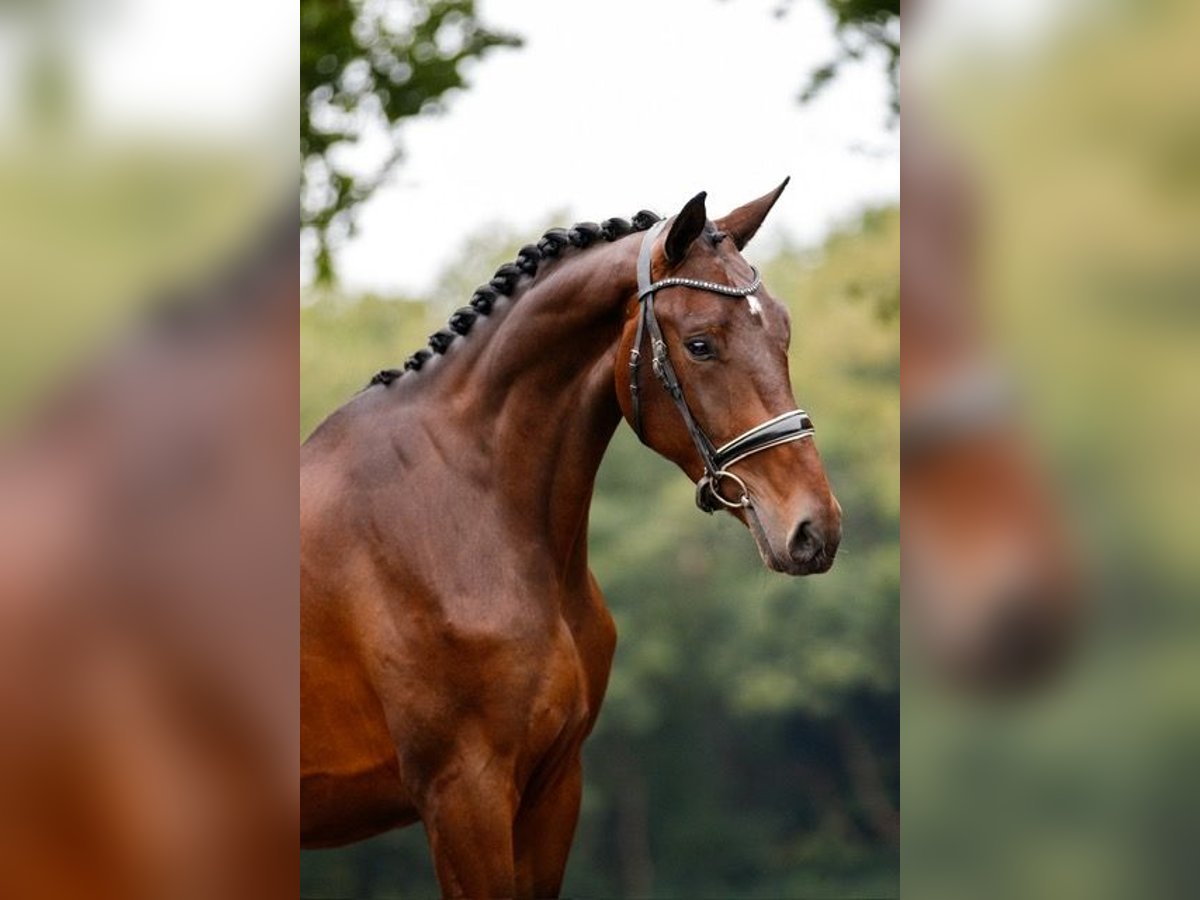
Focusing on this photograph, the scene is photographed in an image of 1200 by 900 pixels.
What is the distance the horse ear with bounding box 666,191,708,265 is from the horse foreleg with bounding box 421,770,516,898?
1.27 meters

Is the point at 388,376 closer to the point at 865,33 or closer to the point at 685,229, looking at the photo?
the point at 685,229

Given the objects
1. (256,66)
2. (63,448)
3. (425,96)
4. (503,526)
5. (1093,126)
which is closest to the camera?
(1093,126)

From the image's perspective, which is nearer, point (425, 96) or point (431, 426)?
point (431, 426)

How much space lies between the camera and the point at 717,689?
8219 millimetres

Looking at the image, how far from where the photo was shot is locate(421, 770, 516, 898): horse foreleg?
10.9 ft

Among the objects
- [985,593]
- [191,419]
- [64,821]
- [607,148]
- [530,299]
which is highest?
[191,419]

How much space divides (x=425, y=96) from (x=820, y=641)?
3.63m

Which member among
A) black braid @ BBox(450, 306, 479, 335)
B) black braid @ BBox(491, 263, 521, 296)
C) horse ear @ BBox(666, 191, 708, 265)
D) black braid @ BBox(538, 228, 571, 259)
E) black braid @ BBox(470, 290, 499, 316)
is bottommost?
black braid @ BBox(450, 306, 479, 335)

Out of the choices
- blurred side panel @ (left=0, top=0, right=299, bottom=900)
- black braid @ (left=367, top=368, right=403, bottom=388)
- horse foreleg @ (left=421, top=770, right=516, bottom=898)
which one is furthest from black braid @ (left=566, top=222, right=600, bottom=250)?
blurred side panel @ (left=0, top=0, right=299, bottom=900)

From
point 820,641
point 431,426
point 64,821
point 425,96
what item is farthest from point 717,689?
point 64,821

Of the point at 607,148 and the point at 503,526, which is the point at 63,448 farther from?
the point at 607,148

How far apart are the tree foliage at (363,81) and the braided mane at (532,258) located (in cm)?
314

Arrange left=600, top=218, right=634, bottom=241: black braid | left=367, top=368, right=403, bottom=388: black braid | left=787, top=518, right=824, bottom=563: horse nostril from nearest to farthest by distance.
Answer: left=787, top=518, right=824, bottom=563: horse nostril, left=600, top=218, right=634, bottom=241: black braid, left=367, top=368, right=403, bottom=388: black braid

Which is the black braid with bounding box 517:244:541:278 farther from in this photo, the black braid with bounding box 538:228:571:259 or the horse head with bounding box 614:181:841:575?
the horse head with bounding box 614:181:841:575
